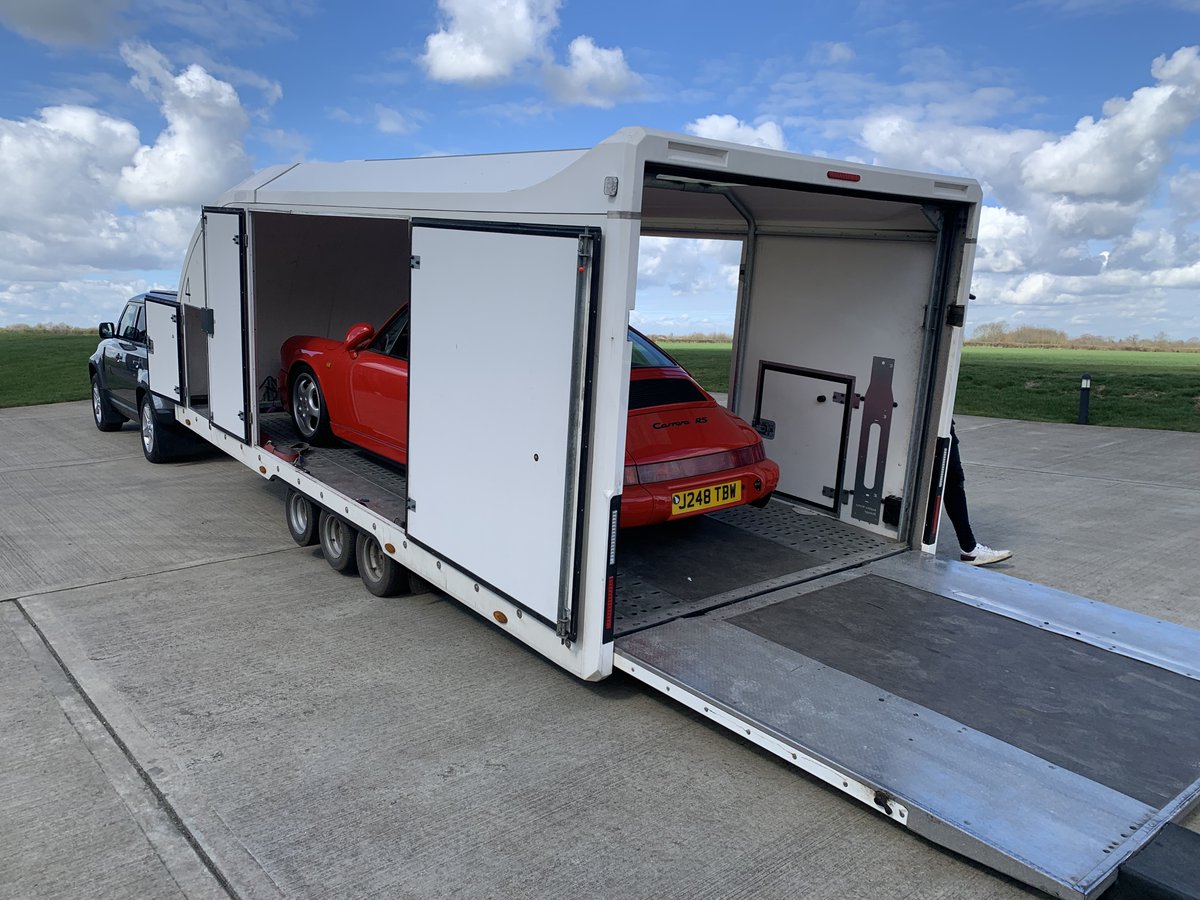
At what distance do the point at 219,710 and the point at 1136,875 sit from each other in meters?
4.14

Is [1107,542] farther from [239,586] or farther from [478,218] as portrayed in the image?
[239,586]

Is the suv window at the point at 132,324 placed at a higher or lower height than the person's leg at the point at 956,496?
higher

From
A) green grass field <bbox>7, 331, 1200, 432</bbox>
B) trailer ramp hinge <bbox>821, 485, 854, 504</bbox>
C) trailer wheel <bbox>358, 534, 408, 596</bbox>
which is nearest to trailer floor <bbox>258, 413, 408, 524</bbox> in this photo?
trailer wheel <bbox>358, 534, 408, 596</bbox>

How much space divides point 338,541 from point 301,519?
0.78 m

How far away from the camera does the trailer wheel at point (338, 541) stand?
6.62 meters

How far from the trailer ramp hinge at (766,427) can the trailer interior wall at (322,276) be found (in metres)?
3.88

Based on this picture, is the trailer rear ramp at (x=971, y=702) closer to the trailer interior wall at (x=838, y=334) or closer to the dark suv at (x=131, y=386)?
the trailer interior wall at (x=838, y=334)

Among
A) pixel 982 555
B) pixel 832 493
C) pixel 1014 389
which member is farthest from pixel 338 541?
pixel 1014 389

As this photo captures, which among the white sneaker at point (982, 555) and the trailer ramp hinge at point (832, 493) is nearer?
the trailer ramp hinge at point (832, 493)

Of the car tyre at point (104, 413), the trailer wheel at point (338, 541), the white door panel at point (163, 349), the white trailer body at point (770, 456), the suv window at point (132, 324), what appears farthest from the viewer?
the car tyre at point (104, 413)

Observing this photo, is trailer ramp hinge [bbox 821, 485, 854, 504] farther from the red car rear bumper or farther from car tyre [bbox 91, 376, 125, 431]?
car tyre [bbox 91, 376, 125, 431]

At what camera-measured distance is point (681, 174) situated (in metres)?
4.47

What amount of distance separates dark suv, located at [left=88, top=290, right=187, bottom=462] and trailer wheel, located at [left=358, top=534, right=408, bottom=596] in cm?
441

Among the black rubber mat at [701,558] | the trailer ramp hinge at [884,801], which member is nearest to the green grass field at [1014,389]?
the black rubber mat at [701,558]
